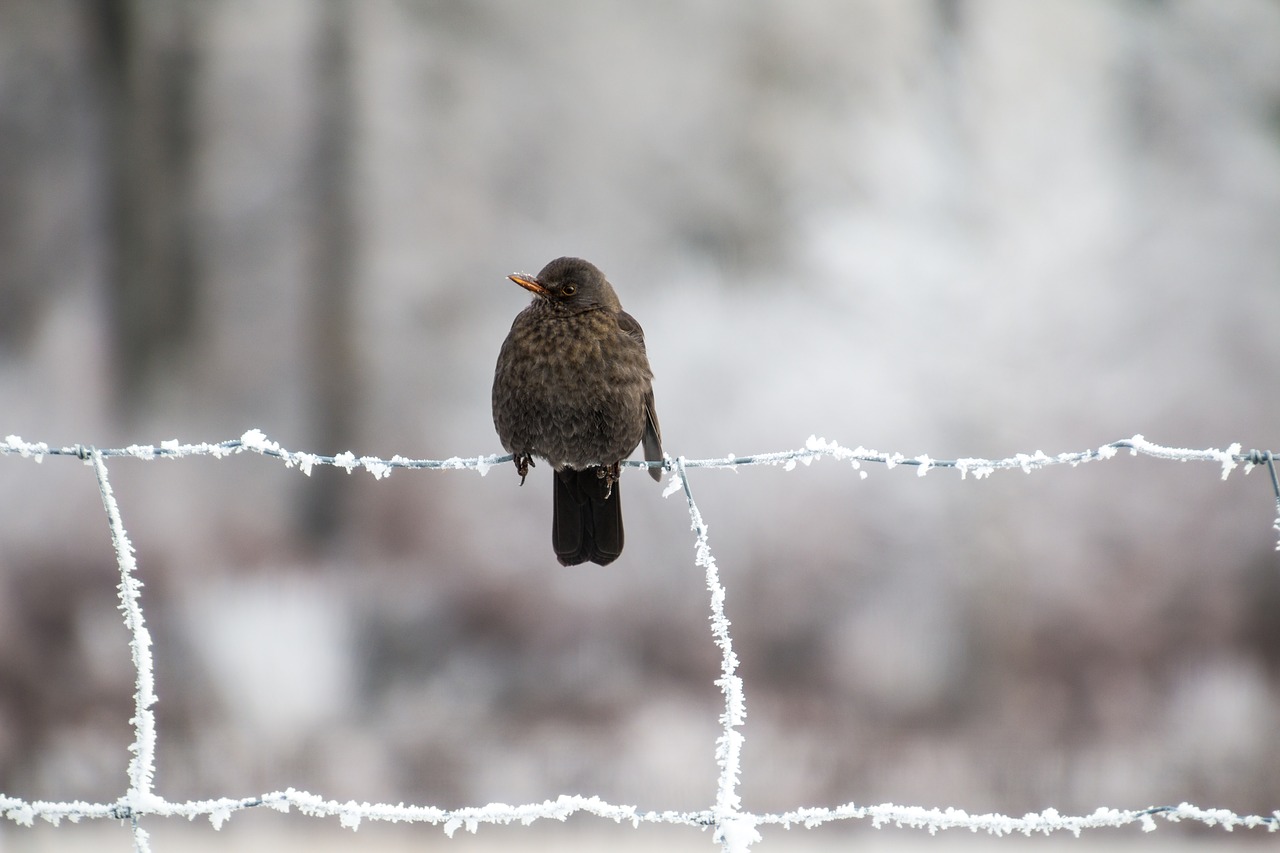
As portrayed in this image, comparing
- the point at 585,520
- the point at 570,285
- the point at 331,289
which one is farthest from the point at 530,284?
the point at 331,289

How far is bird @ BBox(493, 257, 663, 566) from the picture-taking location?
1.96 m

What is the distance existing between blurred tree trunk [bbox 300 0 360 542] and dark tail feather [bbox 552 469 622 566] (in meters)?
1.84

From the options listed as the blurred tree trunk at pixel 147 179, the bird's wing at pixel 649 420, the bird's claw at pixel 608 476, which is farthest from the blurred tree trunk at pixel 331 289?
the bird's claw at pixel 608 476

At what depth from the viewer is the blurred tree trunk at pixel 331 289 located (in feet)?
12.2

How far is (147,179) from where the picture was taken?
379cm

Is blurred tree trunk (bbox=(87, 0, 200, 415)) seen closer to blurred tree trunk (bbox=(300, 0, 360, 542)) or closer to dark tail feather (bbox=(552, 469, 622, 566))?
blurred tree trunk (bbox=(300, 0, 360, 542))

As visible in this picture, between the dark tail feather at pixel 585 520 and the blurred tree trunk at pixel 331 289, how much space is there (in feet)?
6.05

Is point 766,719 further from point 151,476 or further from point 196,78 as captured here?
point 196,78

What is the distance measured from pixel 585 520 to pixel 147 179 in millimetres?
2696

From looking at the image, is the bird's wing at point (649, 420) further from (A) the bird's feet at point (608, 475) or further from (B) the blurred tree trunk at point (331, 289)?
(B) the blurred tree trunk at point (331, 289)

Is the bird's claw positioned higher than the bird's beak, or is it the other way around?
the bird's beak

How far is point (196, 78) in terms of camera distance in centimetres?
382

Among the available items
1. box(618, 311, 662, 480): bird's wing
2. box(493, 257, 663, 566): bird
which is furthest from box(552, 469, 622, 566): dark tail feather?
box(618, 311, 662, 480): bird's wing

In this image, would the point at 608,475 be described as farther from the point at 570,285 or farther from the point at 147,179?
the point at 147,179
